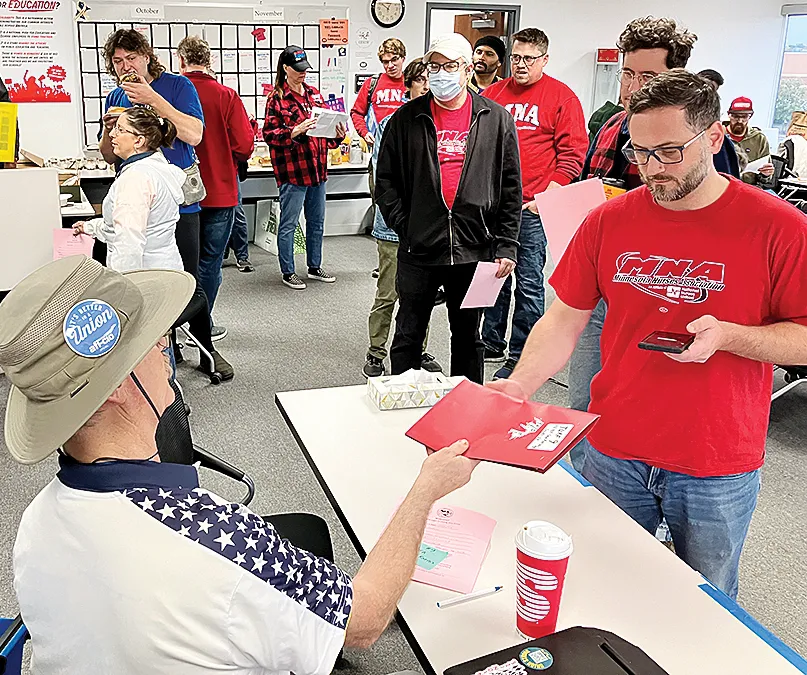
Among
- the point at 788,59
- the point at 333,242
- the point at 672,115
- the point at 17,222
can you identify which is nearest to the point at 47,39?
the point at 333,242

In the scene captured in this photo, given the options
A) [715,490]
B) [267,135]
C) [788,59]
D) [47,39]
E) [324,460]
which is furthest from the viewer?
[788,59]

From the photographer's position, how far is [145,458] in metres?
1.25

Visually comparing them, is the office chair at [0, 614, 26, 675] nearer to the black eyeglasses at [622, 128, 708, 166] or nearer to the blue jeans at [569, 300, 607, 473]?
the black eyeglasses at [622, 128, 708, 166]

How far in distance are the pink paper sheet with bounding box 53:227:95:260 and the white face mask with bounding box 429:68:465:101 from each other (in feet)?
5.99

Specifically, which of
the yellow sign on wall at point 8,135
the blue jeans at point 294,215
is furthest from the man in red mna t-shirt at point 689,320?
the blue jeans at point 294,215

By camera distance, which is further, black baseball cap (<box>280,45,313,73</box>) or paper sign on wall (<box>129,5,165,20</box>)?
paper sign on wall (<box>129,5,165,20</box>)

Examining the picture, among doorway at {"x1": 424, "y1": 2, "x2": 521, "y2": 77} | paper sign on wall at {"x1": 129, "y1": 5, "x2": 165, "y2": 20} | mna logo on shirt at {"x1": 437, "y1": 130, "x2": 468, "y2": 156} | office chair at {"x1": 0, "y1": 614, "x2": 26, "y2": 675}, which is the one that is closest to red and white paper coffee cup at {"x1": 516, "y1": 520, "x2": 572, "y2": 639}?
office chair at {"x1": 0, "y1": 614, "x2": 26, "y2": 675}

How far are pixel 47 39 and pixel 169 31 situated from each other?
1.03 meters

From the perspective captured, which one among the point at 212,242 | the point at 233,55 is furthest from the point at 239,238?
the point at 212,242

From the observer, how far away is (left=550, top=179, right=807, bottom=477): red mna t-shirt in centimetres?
171

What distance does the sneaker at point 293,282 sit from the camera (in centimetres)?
629

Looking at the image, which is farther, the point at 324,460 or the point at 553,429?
the point at 324,460

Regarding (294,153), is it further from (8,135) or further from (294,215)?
(8,135)

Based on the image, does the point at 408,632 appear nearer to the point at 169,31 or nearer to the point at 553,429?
the point at 553,429
